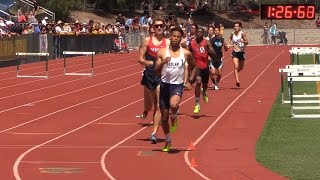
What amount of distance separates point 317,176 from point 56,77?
2232cm

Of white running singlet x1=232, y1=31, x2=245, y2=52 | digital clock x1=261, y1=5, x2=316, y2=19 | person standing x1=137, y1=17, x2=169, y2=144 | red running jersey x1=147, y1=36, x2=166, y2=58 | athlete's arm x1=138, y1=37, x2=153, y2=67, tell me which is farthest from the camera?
digital clock x1=261, y1=5, x2=316, y2=19

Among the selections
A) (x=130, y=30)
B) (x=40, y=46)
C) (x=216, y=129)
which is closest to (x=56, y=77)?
(x=40, y=46)

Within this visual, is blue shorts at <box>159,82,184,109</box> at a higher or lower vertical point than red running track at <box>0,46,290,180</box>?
higher

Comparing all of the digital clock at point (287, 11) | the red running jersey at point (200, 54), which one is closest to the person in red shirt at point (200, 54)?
the red running jersey at point (200, 54)

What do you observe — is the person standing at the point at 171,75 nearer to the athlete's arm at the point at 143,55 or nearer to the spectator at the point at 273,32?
the athlete's arm at the point at 143,55

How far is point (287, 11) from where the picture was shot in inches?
1650

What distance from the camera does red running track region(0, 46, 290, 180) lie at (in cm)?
1281

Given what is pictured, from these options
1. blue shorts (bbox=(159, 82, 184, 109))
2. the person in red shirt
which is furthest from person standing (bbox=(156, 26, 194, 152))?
the person in red shirt

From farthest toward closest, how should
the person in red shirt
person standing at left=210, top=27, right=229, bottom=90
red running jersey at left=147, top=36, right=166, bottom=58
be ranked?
person standing at left=210, top=27, right=229, bottom=90
the person in red shirt
red running jersey at left=147, top=36, right=166, bottom=58

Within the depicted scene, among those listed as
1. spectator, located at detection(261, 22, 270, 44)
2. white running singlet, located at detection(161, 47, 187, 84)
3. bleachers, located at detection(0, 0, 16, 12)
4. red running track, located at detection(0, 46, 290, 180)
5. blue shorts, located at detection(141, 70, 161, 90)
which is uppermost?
white running singlet, located at detection(161, 47, 187, 84)

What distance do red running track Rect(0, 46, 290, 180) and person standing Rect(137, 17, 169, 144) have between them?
0.51 meters

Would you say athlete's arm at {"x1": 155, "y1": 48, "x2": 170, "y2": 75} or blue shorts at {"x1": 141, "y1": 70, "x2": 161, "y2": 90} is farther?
blue shorts at {"x1": 141, "y1": 70, "x2": 161, "y2": 90}

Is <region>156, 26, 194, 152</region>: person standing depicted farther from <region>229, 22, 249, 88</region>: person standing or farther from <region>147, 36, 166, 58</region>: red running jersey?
<region>229, 22, 249, 88</region>: person standing

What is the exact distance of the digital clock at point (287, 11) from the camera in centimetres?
4178
